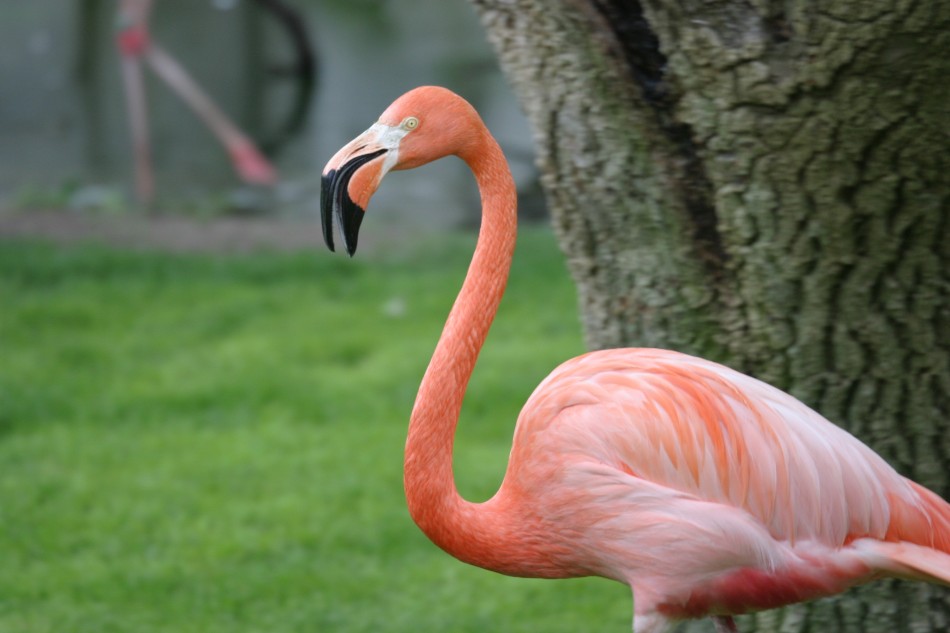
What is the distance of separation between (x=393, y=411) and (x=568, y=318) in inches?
52.1

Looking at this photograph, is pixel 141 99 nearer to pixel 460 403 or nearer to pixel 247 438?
pixel 247 438

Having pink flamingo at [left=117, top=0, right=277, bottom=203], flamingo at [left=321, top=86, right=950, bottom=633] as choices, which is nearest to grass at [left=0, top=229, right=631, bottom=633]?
pink flamingo at [left=117, top=0, right=277, bottom=203]

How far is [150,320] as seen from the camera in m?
6.20

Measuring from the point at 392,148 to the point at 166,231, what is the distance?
18.5ft

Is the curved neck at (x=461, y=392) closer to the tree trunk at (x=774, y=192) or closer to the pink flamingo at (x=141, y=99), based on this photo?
the tree trunk at (x=774, y=192)

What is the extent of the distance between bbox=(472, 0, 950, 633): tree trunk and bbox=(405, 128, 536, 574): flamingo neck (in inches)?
16.7

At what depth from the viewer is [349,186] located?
2.19m

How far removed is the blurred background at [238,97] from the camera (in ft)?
27.1

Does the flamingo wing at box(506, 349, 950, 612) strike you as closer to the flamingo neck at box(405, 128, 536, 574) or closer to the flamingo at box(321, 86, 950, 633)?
the flamingo at box(321, 86, 950, 633)

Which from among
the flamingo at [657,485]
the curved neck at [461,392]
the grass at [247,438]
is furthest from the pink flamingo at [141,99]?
the flamingo at [657,485]

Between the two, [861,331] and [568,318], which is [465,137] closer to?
[861,331]

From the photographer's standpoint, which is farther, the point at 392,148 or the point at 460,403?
the point at 460,403

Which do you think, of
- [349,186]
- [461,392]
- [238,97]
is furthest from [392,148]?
[238,97]

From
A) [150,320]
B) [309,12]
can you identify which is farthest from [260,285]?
[309,12]
